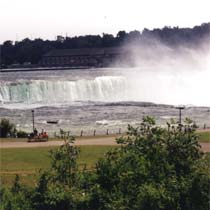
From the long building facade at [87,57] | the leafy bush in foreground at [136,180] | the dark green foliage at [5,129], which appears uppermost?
the long building facade at [87,57]

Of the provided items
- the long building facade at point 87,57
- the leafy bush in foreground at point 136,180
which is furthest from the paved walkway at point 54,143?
the long building facade at point 87,57

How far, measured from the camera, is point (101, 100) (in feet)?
258

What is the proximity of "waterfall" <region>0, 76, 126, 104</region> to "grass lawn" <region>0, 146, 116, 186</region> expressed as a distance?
4383 centimetres

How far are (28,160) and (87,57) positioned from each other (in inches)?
6361

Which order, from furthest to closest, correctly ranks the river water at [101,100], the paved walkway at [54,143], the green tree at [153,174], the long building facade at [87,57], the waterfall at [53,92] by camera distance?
the long building facade at [87,57]
the waterfall at [53,92]
the river water at [101,100]
the paved walkway at [54,143]
the green tree at [153,174]

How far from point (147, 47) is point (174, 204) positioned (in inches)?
6747

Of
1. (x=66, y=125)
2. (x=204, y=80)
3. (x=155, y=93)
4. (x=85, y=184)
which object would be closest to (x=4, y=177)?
(x=85, y=184)

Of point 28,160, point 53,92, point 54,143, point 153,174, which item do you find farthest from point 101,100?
point 153,174

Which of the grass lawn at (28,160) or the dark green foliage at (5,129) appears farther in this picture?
the dark green foliage at (5,129)

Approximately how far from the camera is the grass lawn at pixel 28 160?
24.9m

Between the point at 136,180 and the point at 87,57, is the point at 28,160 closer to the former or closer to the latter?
the point at 136,180

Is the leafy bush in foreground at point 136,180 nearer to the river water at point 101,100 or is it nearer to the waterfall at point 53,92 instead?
the river water at point 101,100

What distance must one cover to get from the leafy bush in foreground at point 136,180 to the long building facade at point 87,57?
175m

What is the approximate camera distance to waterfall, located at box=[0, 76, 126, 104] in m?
78.1
